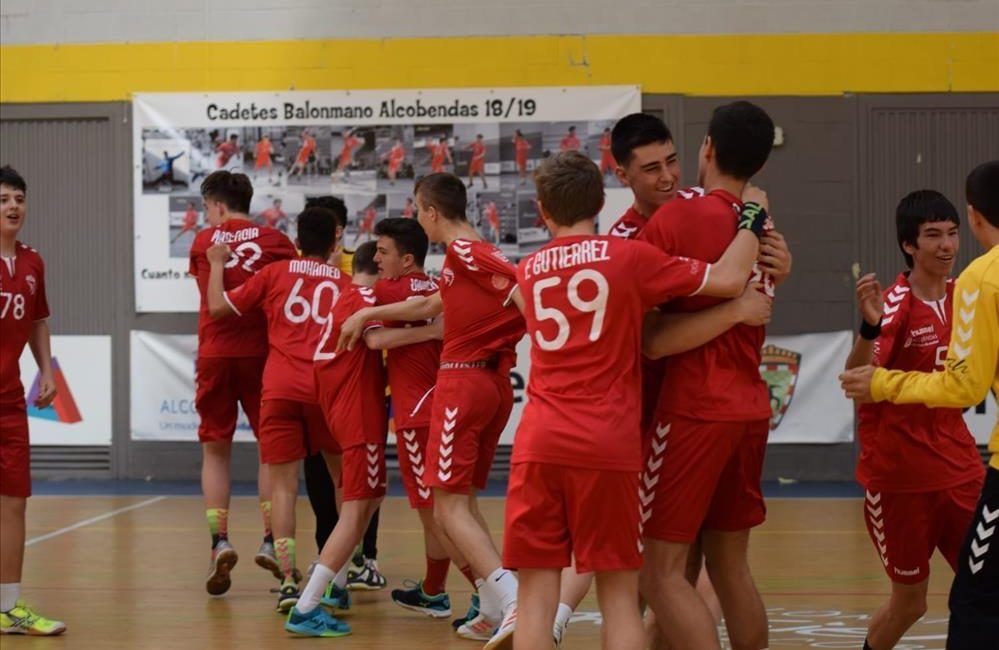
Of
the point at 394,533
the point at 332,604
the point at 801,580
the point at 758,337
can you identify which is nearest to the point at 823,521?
the point at 801,580

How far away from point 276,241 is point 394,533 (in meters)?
2.76

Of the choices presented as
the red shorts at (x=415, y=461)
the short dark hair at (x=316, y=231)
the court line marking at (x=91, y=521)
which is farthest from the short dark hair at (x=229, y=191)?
the court line marking at (x=91, y=521)

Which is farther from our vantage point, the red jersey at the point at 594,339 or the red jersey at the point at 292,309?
the red jersey at the point at 292,309

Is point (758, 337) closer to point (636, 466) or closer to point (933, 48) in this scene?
point (636, 466)

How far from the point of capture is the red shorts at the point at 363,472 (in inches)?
253

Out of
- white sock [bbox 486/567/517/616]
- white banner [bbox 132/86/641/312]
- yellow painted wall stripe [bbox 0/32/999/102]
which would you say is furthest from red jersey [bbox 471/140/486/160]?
white sock [bbox 486/567/517/616]

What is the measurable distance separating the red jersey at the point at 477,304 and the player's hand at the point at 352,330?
56cm

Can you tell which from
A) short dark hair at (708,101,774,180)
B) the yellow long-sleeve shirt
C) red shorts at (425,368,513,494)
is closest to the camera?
the yellow long-sleeve shirt

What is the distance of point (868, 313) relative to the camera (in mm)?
5000

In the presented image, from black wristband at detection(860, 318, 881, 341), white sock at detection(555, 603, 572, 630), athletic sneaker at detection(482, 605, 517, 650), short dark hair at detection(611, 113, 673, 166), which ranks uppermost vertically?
short dark hair at detection(611, 113, 673, 166)

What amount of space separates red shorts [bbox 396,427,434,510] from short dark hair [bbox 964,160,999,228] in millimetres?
2887

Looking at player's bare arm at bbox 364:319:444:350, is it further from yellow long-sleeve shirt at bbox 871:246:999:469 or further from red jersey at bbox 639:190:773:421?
yellow long-sleeve shirt at bbox 871:246:999:469

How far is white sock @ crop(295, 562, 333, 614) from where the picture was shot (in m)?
6.26

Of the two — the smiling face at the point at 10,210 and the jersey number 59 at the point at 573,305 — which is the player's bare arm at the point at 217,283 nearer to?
the smiling face at the point at 10,210
